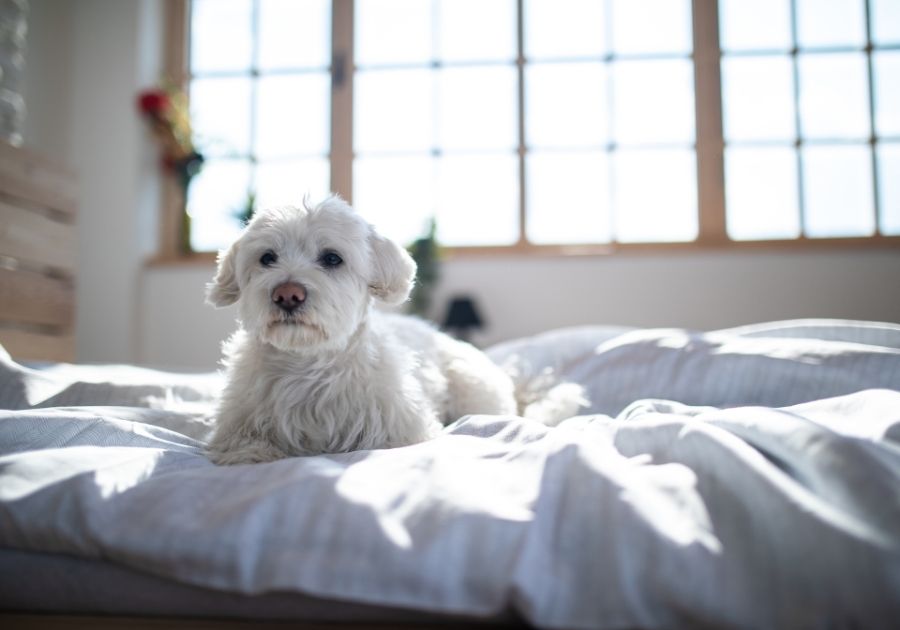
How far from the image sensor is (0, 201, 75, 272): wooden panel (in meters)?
2.52

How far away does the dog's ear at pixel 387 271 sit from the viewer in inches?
66.7

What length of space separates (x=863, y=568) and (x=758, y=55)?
15.8ft

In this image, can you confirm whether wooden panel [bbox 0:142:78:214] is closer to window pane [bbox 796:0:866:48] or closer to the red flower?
the red flower

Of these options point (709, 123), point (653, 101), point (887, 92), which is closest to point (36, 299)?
point (653, 101)

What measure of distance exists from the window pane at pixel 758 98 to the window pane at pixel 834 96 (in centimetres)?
11

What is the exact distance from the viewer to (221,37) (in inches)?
193

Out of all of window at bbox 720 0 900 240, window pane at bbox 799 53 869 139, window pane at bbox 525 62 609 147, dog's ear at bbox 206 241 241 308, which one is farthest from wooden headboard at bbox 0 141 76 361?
window pane at bbox 799 53 869 139

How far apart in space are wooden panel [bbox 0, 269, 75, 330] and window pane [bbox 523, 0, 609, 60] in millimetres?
3768

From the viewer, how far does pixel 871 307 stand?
3967mm

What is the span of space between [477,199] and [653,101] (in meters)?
1.60

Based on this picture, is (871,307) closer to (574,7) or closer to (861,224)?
(861,224)

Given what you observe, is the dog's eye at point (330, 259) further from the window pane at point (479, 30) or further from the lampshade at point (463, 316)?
the window pane at point (479, 30)

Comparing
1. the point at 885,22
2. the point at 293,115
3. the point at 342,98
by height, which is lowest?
the point at 293,115

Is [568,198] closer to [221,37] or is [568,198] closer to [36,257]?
[221,37]
